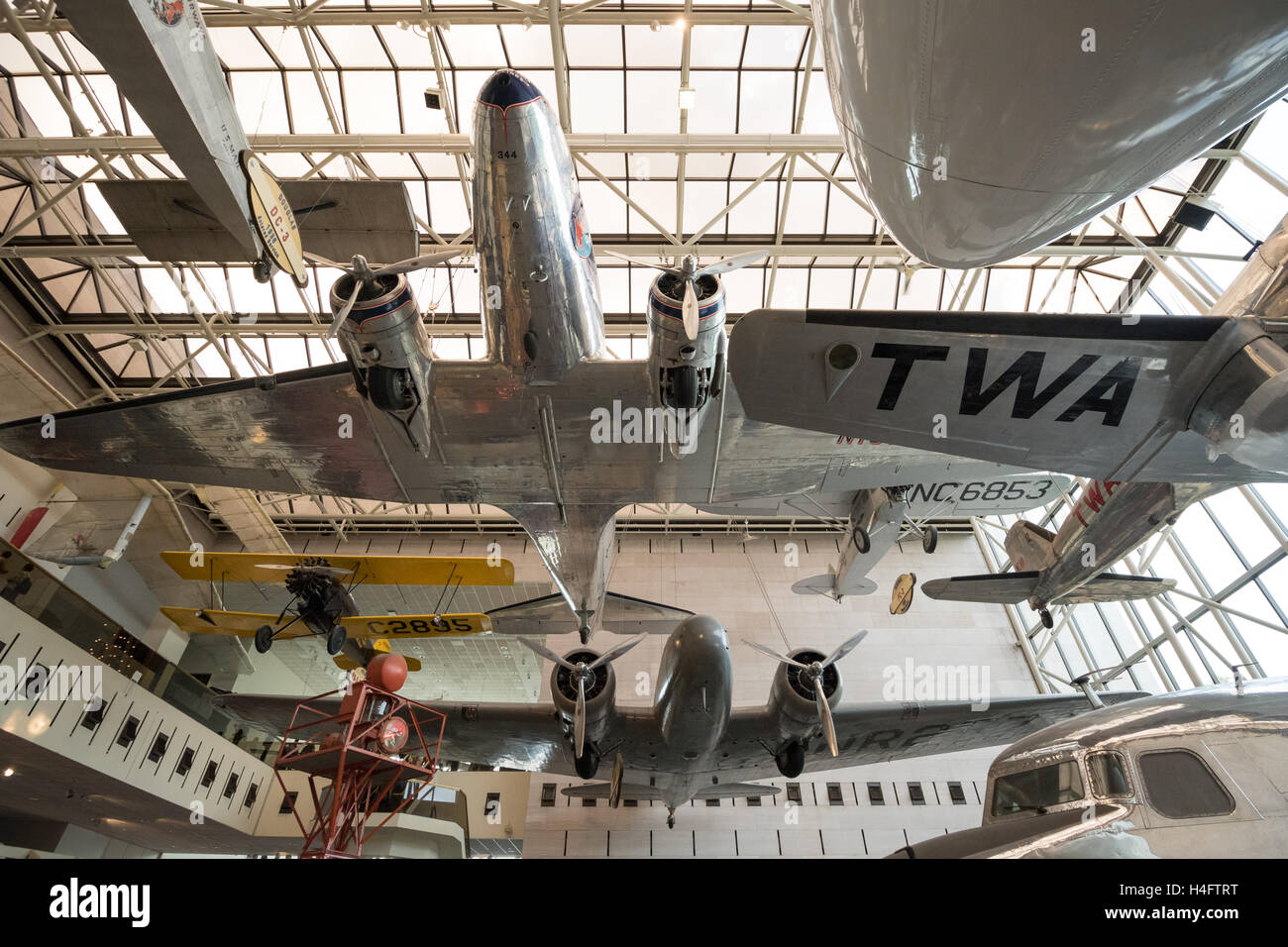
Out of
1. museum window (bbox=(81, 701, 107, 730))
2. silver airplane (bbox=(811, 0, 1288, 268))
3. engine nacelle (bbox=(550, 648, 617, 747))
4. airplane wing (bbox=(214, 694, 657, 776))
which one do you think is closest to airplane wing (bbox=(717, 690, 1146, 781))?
airplane wing (bbox=(214, 694, 657, 776))

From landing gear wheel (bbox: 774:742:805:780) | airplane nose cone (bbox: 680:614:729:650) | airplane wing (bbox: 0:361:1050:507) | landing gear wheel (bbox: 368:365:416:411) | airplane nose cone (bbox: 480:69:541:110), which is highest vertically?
airplane nose cone (bbox: 480:69:541:110)

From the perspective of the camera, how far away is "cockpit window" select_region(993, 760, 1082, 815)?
489 centimetres

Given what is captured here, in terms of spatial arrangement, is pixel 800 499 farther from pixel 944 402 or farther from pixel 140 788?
pixel 140 788

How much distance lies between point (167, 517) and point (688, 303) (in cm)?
1785

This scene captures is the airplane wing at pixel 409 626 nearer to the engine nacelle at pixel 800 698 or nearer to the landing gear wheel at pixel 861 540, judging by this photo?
the engine nacelle at pixel 800 698

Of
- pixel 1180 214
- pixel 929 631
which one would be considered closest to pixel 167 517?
pixel 929 631

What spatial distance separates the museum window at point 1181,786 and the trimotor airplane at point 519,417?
5.16 metres

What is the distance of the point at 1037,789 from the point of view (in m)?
5.15

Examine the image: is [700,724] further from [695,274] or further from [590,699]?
[695,274]

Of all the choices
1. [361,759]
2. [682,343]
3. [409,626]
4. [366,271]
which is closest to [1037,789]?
[682,343]

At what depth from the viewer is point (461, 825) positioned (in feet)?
64.3

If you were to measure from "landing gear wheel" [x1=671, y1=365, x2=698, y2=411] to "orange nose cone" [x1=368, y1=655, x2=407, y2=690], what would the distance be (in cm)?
694

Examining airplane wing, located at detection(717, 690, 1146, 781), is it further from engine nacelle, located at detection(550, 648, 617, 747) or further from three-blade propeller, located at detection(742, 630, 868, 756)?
engine nacelle, located at detection(550, 648, 617, 747)

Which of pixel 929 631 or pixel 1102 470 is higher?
pixel 929 631
